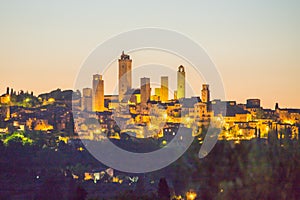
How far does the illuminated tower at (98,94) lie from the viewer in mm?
48219

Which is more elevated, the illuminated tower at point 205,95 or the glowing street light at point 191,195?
the illuminated tower at point 205,95

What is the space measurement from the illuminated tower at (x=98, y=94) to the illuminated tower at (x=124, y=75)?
52.3 inches

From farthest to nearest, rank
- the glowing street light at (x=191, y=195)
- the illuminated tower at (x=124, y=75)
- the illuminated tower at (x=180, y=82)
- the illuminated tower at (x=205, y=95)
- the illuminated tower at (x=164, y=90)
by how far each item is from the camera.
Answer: the illuminated tower at (x=124, y=75), the illuminated tower at (x=164, y=90), the illuminated tower at (x=180, y=82), the illuminated tower at (x=205, y=95), the glowing street light at (x=191, y=195)

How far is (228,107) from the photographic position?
150 ft

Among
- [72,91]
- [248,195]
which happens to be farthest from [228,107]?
[248,195]

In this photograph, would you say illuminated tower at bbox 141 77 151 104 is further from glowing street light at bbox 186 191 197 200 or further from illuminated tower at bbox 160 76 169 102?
glowing street light at bbox 186 191 197 200

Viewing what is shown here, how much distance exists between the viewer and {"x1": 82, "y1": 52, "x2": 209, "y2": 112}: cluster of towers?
157ft

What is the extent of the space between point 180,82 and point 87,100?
5929 mm

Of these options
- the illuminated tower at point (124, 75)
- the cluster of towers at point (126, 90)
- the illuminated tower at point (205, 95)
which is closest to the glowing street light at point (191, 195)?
the illuminated tower at point (205, 95)

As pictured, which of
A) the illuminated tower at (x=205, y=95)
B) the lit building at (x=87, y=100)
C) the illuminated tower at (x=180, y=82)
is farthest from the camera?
the lit building at (x=87, y=100)

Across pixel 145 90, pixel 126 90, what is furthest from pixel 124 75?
pixel 145 90

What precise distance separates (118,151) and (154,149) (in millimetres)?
1533

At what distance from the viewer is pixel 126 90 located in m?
49.9

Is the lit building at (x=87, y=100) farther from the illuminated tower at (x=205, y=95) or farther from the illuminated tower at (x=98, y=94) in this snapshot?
the illuminated tower at (x=205, y=95)
